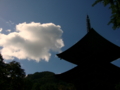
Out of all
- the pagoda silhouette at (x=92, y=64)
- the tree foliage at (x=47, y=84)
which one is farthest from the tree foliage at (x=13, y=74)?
the pagoda silhouette at (x=92, y=64)

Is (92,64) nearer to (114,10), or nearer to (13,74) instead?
(114,10)

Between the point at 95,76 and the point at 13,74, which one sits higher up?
the point at 13,74

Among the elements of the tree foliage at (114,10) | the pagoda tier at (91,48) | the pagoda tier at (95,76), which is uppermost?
the tree foliage at (114,10)

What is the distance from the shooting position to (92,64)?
770 cm

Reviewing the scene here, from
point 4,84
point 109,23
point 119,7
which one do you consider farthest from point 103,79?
point 4,84

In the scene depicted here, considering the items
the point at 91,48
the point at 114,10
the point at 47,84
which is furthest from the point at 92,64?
the point at 47,84

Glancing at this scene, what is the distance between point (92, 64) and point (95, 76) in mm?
738

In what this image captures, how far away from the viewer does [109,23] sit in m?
8.89

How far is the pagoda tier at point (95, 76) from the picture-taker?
7.48 metres

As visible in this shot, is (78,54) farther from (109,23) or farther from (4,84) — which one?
(4,84)

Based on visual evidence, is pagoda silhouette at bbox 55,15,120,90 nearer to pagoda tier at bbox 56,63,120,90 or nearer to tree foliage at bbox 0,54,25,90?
pagoda tier at bbox 56,63,120,90

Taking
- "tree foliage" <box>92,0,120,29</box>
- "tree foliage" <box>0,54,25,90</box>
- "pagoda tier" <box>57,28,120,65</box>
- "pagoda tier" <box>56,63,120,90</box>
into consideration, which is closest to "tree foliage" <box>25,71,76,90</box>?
"tree foliage" <box>0,54,25,90</box>

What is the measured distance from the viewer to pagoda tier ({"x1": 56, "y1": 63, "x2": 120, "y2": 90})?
295 inches

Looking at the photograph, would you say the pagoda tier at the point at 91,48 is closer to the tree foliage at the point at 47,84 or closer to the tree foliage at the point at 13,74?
the tree foliage at the point at 13,74
